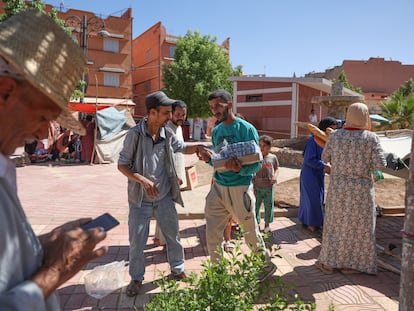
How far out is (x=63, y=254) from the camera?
3.65 ft

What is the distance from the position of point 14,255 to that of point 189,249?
381 centimetres

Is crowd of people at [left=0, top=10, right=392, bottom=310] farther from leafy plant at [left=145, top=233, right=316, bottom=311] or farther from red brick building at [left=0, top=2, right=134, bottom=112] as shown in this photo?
red brick building at [left=0, top=2, right=134, bottom=112]

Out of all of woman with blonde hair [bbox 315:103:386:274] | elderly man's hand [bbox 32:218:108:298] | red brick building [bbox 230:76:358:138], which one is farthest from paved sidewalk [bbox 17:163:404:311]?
red brick building [bbox 230:76:358:138]

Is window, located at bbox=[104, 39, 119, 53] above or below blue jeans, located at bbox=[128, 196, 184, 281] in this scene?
above

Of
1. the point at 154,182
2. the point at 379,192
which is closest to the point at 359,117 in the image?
the point at 154,182

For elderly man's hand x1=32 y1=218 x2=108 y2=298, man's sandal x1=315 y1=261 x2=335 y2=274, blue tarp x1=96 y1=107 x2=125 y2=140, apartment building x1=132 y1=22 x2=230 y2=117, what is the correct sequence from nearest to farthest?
elderly man's hand x1=32 y1=218 x2=108 y2=298 < man's sandal x1=315 y1=261 x2=335 y2=274 < blue tarp x1=96 y1=107 x2=125 y2=140 < apartment building x1=132 y1=22 x2=230 y2=117

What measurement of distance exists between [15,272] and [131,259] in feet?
8.21

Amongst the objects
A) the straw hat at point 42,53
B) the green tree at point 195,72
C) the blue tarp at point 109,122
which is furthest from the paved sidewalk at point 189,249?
the green tree at point 195,72

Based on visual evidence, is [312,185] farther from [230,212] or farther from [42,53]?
[42,53]

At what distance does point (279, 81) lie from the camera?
2441 centimetres

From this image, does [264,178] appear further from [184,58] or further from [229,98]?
[184,58]

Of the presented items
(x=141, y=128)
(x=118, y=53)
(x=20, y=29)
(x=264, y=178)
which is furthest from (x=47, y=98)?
(x=118, y=53)

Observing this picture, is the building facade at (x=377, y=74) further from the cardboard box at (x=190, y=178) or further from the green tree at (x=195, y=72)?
the cardboard box at (x=190, y=178)

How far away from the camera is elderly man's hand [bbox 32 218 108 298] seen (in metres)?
1.05
